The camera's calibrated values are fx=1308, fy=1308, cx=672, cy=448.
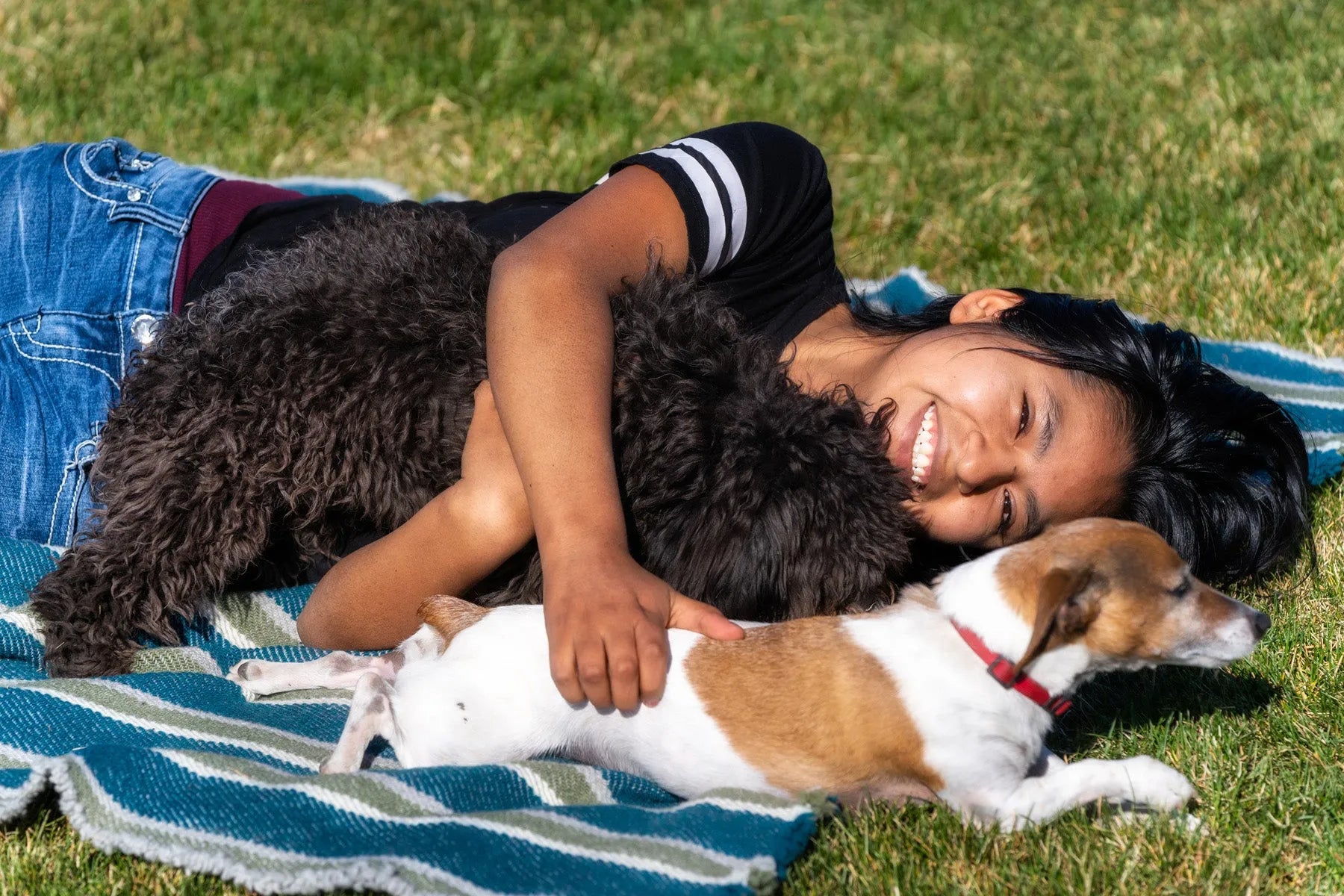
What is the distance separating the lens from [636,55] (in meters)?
6.77

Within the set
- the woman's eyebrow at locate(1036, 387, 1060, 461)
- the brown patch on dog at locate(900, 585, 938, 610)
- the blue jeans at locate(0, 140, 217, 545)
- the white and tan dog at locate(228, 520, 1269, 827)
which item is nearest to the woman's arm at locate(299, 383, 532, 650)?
the white and tan dog at locate(228, 520, 1269, 827)

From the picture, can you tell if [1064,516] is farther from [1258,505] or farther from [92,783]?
[92,783]

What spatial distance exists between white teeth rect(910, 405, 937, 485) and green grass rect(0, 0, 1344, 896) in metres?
1.03

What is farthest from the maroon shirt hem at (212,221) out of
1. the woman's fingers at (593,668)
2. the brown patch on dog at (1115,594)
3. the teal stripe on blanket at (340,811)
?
the brown patch on dog at (1115,594)

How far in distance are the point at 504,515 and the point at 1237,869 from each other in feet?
5.07

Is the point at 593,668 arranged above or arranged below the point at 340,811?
above

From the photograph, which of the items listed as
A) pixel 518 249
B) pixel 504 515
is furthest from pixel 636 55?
pixel 504 515

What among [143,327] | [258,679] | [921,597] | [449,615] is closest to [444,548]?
[449,615]

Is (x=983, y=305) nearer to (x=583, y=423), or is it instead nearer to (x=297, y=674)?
(x=583, y=423)

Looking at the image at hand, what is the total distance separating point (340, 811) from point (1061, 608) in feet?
4.35

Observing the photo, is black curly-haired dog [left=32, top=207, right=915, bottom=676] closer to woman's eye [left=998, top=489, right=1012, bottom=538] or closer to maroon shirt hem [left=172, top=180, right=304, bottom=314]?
woman's eye [left=998, top=489, right=1012, bottom=538]

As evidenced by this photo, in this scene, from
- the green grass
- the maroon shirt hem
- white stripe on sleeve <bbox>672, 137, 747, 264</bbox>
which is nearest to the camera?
white stripe on sleeve <bbox>672, 137, 747, 264</bbox>

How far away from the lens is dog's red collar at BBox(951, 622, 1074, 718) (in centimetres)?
236

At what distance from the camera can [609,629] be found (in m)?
2.40
